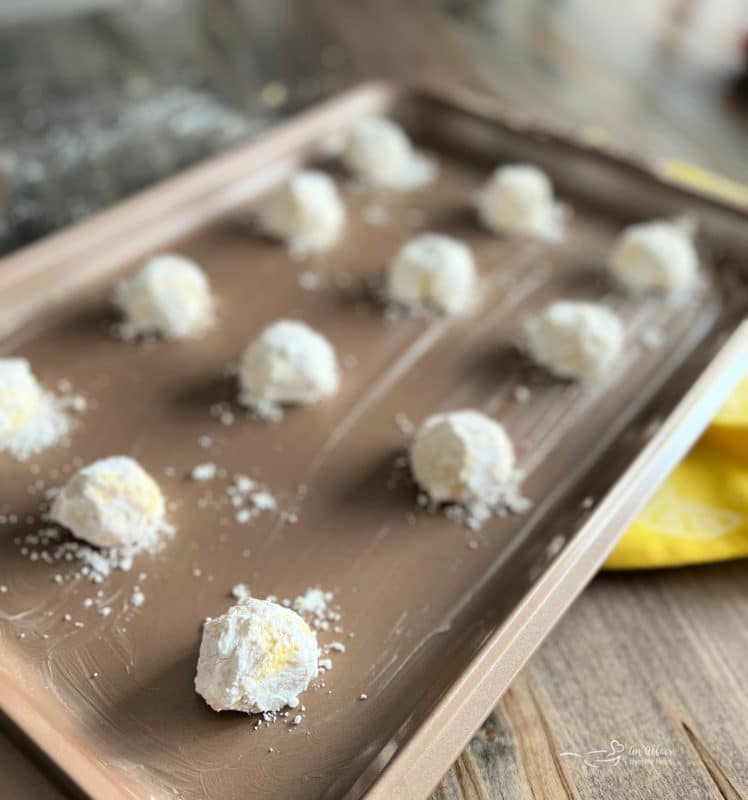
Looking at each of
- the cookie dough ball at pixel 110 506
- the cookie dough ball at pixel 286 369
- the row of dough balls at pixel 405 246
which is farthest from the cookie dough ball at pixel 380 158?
the cookie dough ball at pixel 110 506

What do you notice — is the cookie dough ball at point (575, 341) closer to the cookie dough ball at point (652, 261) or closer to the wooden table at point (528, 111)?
the cookie dough ball at point (652, 261)

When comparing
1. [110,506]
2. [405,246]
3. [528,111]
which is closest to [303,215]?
[405,246]

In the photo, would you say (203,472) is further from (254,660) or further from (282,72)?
(282,72)

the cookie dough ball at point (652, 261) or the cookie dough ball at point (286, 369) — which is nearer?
the cookie dough ball at point (286, 369)

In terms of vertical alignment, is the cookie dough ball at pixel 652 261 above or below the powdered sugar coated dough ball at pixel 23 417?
above

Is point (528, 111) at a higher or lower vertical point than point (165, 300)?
higher

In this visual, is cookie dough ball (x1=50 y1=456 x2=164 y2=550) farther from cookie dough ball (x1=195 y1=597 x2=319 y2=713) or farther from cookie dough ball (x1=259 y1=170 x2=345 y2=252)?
cookie dough ball (x1=259 y1=170 x2=345 y2=252)
